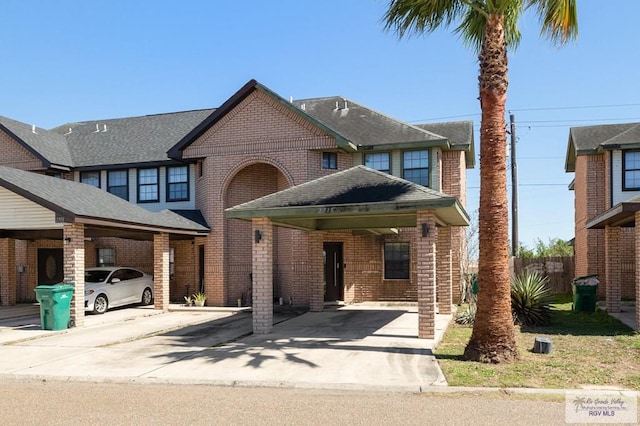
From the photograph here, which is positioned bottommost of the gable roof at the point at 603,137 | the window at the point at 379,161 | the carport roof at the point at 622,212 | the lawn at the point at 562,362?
the lawn at the point at 562,362

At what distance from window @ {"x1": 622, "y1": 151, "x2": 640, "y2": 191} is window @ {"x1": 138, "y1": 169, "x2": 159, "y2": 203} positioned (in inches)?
749

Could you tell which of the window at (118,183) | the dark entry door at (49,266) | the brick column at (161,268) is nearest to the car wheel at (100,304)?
the brick column at (161,268)

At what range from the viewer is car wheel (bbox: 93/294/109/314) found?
745 inches

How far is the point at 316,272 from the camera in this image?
60.4 feet

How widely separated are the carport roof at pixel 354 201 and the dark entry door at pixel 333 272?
638cm

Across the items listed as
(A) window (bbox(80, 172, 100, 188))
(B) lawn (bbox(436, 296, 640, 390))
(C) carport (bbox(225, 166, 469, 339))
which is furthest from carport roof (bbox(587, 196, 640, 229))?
(A) window (bbox(80, 172, 100, 188))

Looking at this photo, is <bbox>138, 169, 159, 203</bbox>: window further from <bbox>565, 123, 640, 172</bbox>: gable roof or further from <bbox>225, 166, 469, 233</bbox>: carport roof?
<bbox>565, 123, 640, 172</bbox>: gable roof

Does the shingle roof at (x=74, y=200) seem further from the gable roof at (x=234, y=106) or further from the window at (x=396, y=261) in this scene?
the window at (x=396, y=261)

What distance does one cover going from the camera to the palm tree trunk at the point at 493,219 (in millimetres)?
9919

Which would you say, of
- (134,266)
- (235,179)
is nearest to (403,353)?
(235,179)

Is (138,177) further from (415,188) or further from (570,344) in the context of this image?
(570,344)

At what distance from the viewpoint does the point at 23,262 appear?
24.6 metres

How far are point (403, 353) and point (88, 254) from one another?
18.1 meters

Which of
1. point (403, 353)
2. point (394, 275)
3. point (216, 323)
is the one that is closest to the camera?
point (403, 353)
